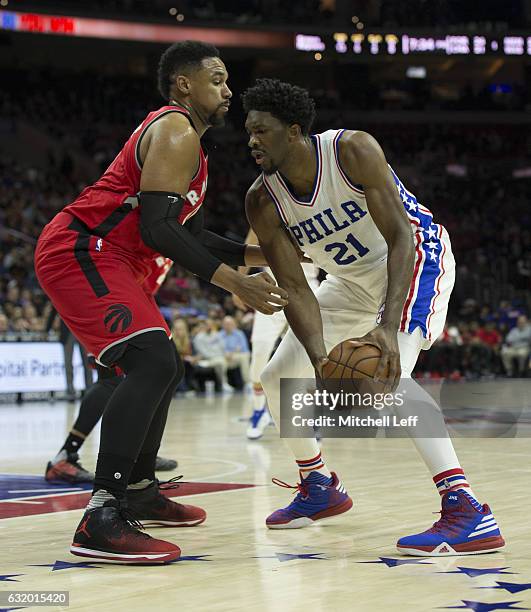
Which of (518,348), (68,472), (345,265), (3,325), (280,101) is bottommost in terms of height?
(518,348)

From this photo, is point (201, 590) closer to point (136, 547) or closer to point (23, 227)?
point (136, 547)

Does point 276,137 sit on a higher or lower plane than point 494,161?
lower

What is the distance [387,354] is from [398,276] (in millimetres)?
331

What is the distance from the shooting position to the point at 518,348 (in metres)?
19.5

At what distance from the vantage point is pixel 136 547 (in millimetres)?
3730

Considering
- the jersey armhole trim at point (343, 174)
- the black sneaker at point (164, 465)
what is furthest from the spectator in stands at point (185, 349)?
the jersey armhole trim at point (343, 174)

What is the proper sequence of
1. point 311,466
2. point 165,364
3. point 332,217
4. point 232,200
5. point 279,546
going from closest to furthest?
point 165,364, point 279,546, point 332,217, point 311,466, point 232,200

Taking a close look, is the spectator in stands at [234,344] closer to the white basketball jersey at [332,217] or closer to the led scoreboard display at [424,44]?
the white basketball jersey at [332,217]

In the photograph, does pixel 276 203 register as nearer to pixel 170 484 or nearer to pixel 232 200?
→ pixel 170 484

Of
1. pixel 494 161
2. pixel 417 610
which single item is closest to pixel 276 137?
pixel 417 610

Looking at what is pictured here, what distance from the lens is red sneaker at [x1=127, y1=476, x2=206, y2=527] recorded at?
15.2 feet

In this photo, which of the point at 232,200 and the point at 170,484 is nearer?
the point at 170,484

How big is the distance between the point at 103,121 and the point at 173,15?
3.60m

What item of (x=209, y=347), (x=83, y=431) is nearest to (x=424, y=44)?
(x=209, y=347)
